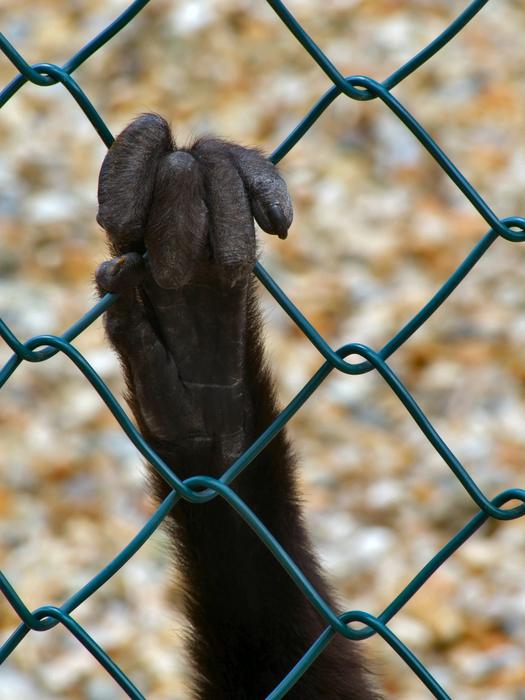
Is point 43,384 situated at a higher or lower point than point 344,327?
lower

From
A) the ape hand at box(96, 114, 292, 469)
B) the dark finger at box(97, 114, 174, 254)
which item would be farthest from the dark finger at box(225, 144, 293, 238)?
the dark finger at box(97, 114, 174, 254)

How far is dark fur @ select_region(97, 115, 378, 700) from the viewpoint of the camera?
1.41m

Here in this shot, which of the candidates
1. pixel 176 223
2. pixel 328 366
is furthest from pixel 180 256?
pixel 328 366

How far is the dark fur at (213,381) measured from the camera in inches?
55.7

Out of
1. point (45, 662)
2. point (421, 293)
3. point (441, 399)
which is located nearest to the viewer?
point (45, 662)

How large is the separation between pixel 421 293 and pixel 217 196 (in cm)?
310

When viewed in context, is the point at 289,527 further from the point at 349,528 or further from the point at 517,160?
the point at 517,160

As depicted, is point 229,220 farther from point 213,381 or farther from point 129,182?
point 213,381

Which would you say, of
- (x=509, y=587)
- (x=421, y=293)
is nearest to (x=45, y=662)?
(x=509, y=587)

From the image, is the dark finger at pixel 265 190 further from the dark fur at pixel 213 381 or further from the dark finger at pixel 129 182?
the dark finger at pixel 129 182

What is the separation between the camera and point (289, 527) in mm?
2006

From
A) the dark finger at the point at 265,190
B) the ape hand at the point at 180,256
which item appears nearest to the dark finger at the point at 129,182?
the ape hand at the point at 180,256

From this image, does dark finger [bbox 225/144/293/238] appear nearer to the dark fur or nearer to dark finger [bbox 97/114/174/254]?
the dark fur

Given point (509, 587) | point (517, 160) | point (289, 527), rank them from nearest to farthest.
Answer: point (289, 527)
point (509, 587)
point (517, 160)
